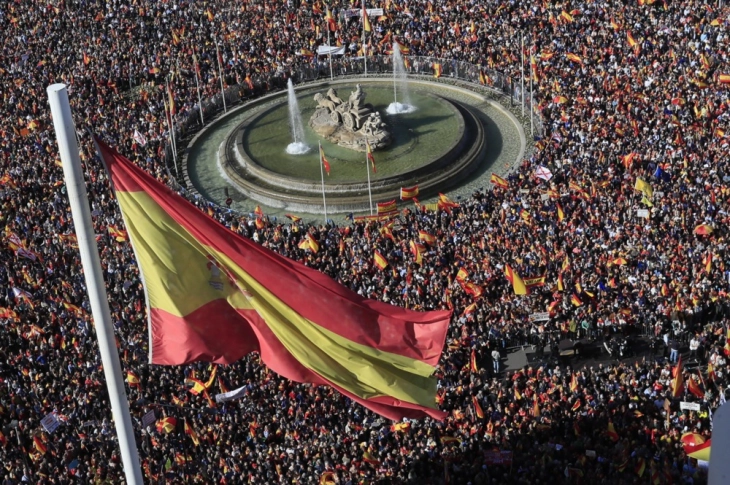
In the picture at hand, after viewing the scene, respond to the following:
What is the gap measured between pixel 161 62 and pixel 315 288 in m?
48.4

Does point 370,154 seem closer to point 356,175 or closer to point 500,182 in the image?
point 356,175

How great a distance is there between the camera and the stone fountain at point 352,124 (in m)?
52.4

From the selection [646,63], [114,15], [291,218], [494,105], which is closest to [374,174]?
[291,218]

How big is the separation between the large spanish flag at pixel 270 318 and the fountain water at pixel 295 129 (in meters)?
34.7

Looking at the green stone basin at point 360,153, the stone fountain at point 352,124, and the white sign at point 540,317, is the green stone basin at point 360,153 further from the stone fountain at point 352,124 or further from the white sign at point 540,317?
the white sign at point 540,317

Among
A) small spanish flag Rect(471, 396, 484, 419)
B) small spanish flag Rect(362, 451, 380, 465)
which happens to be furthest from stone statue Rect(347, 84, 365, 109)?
small spanish flag Rect(362, 451, 380, 465)

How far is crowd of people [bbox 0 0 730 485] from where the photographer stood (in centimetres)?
3031

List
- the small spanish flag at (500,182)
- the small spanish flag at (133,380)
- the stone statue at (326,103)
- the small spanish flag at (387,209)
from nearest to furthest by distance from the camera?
the small spanish flag at (133,380)
the small spanish flag at (387,209)
the small spanish flag at (500,182)
the stone statue at (326,103)

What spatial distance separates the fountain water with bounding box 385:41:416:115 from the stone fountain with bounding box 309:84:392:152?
3828 mm

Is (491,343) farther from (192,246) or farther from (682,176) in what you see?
(192,246)

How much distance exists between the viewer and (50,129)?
184ft

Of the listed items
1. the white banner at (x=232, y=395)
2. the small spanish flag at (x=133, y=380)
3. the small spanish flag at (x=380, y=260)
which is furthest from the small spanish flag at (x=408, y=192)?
the small spanish flag at (x=133, y=380)

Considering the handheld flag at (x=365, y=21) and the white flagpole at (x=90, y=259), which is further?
the handheld flag at (x=365, y=21)

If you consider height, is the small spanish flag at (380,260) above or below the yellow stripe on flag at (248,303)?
below
